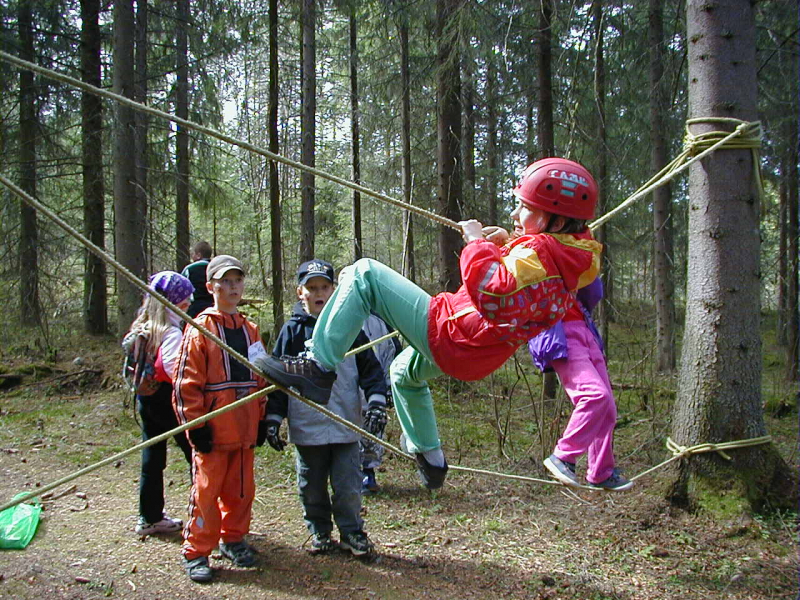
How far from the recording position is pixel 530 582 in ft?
11.4

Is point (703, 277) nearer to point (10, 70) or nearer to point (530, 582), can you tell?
point (530, 582)

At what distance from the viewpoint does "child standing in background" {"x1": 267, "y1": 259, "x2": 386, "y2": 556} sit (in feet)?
11.9

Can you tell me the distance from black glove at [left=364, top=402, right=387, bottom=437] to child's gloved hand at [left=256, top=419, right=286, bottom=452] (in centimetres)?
48

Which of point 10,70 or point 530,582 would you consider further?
point 10,70

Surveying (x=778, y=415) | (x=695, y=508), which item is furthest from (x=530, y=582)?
(x=778, y=415)

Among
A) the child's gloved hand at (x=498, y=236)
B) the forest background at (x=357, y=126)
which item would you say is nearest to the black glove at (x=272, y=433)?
the child's gloved hand at (x=498, y=236)

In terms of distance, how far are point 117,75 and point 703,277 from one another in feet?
19.0

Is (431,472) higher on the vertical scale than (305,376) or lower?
lower

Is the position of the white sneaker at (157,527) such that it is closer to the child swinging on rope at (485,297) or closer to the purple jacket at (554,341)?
the child swinging on rope at (485,297)

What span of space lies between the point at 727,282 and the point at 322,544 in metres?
2.77

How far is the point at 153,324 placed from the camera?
378 centimetres

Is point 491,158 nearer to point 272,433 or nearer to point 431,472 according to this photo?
point 272,433

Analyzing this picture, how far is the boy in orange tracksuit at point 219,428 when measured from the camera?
11.1ft

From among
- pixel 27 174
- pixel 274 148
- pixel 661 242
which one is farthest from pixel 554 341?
pixel 27 174
